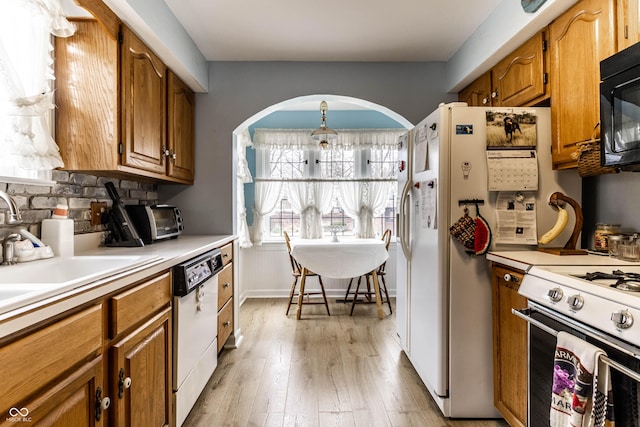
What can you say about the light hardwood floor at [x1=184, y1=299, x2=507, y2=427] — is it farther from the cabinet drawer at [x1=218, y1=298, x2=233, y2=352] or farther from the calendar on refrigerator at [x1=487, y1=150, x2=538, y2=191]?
the calendar on refrigerator at [x1=487, y1=150, x2=538, y2=191]

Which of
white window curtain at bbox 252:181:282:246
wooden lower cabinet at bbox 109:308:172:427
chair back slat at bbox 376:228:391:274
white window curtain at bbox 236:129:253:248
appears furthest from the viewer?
white window curtain at bbox 252:181:282:246

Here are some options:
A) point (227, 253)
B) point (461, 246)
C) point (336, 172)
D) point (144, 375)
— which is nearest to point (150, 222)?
point (227, 253)

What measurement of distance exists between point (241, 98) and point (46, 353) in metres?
2.52

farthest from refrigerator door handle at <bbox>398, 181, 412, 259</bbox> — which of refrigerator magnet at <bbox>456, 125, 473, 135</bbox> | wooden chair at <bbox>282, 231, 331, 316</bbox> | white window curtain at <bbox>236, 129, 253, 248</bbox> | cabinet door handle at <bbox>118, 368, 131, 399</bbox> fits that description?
white window curtain at <bbox>236, 129, 253, 248</bbox>

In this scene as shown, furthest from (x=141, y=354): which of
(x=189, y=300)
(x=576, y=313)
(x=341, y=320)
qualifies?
(x=341, y=320)

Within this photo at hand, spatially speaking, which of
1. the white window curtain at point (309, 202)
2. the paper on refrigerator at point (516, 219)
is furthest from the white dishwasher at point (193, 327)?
the white window curtain at point (309, 202)

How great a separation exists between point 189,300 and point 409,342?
5.26 feet

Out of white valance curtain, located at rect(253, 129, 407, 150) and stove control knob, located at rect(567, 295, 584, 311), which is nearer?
stove control knob, located at rect(567, 295, 584, 311)

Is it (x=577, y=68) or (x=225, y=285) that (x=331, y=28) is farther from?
(x=225, y=285)

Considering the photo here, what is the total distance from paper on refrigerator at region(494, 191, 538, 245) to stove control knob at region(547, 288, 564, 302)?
653 mm

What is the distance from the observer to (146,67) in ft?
7.20

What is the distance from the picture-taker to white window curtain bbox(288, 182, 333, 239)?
15.6ft

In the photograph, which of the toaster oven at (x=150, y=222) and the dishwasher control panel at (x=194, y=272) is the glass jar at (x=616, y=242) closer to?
the dishwasher control panel at (x=194, y=272)

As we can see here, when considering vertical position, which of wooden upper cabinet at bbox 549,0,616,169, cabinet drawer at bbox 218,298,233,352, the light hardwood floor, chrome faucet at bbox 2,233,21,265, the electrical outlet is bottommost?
the light hardwood floor
